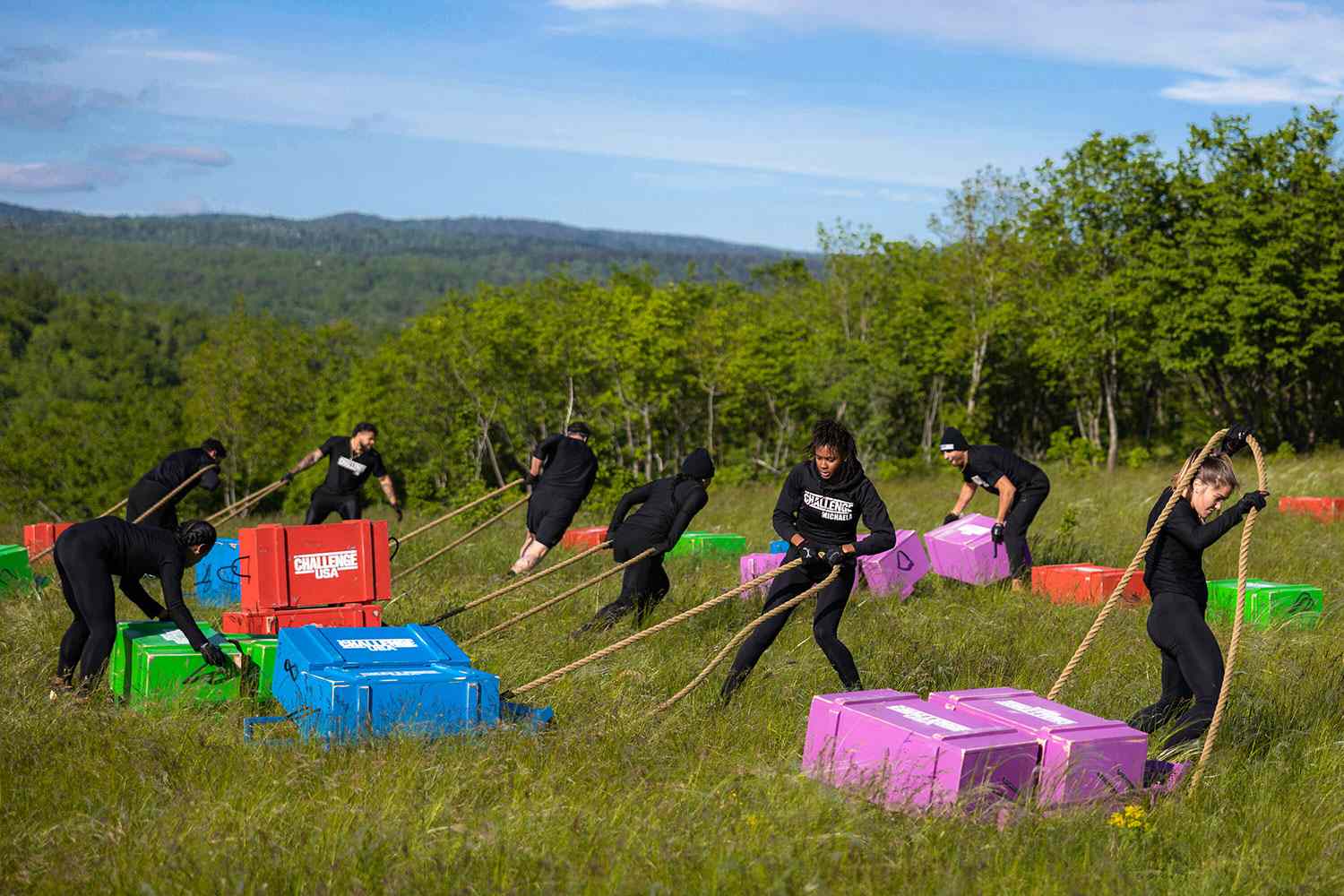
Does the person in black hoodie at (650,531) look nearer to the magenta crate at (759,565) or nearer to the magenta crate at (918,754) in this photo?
the magenta crate at (759,565)

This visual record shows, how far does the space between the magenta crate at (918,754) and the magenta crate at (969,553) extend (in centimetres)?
570

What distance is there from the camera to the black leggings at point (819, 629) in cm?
705

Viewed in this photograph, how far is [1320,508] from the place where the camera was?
15.8 metres

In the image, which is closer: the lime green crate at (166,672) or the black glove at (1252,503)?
the black glove at (1252,503)

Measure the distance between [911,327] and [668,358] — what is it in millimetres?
8618

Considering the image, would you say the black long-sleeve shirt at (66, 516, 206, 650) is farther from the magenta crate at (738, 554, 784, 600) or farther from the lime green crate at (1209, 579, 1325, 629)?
the lime green crate at (1209, 579, 1325, 629)

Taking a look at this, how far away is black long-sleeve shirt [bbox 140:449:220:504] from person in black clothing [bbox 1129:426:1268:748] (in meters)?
7.57

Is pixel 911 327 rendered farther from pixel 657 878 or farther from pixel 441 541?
pixel 657 878

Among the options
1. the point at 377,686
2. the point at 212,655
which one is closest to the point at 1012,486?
the point at 377,686

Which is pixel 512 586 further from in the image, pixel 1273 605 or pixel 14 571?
pixel 1273 605

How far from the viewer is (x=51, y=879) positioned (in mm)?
4227

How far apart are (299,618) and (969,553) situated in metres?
5.83

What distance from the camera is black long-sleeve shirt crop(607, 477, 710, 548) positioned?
8.85 metres

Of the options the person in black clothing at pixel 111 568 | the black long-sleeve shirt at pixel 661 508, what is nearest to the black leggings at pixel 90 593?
the person in black clothing at pixel 111 568
